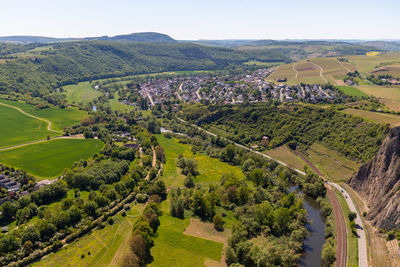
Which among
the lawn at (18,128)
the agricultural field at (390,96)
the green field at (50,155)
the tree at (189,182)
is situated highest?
the agricultural field at (390,96)

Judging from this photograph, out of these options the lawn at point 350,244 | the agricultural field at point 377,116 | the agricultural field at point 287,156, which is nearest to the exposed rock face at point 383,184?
the lawn at point 350,244

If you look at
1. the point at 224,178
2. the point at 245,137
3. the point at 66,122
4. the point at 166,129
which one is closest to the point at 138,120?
the point at 166,129

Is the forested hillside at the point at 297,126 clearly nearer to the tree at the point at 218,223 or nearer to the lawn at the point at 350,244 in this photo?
the lawn at the point at 350,244

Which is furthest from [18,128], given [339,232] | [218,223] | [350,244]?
[350,244]

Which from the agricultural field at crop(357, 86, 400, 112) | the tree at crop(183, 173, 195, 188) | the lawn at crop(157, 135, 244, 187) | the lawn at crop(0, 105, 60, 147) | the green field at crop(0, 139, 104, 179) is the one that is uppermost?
the agricultural field at crop(357, 86, 400, 112)

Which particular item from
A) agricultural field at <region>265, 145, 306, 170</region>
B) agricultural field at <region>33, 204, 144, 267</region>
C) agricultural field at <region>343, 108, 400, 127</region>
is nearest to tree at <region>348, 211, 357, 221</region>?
agricultural field at <region>265, 145, 306, 170</region>

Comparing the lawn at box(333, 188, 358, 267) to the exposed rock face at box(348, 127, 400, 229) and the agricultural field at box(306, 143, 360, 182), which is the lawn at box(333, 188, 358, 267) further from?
the agricultural field at box(306, 143, 360, 182)
